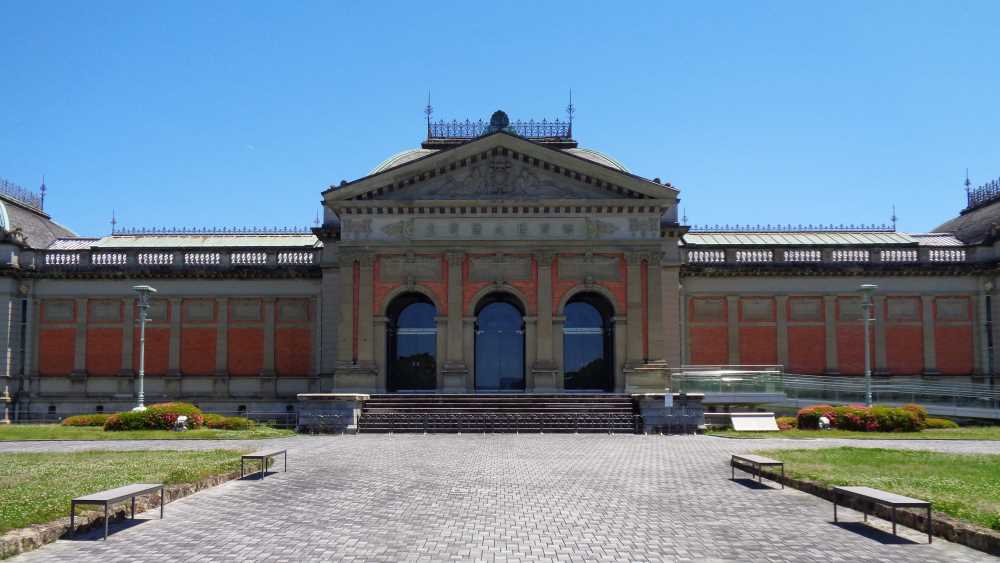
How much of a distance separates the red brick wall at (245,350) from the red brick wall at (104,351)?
239 inches

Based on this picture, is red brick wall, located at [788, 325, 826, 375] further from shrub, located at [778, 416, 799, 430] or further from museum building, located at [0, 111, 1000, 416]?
shrub, located at [778, 416, 799, 430]

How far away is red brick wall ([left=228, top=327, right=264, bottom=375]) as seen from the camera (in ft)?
167

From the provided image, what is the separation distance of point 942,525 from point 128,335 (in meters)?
46.2

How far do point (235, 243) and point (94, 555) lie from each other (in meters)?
49.0

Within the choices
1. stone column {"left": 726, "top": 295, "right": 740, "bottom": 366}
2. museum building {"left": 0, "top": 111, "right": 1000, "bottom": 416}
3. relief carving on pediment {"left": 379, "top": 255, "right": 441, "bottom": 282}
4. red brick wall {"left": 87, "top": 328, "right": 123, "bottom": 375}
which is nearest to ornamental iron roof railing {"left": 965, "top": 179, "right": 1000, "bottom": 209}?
museum building {"left": 0, "top": 111, "right": 1000, "bottom": 416}

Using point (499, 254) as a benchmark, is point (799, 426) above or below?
below

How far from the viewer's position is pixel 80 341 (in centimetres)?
5091

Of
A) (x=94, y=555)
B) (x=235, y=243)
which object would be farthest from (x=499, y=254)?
(x=94, y=555)

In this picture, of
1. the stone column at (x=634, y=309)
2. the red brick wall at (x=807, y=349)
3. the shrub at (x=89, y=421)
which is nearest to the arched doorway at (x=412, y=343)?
the stone column at (x=634, y=309)

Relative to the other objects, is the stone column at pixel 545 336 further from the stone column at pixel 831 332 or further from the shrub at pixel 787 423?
the stone column at pixel 831 332

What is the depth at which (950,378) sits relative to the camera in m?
50.2

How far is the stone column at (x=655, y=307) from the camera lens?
4328 centimetres

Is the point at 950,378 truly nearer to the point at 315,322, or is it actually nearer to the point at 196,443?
the point at 315,322

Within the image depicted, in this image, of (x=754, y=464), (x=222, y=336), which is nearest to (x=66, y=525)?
(x=754, y=464)
